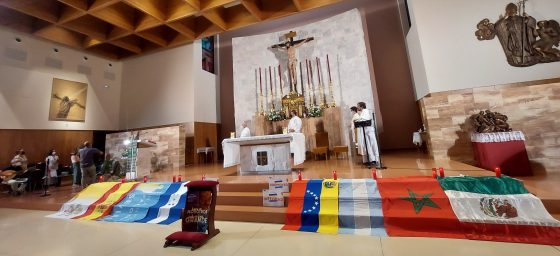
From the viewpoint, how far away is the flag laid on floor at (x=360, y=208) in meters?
2.70

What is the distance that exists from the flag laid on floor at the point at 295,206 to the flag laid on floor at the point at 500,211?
1844mm

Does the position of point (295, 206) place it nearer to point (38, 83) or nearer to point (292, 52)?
point (292, 52)

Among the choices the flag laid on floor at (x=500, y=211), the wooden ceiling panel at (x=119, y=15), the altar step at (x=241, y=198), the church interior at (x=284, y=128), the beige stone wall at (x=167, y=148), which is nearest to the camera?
the flag laid on floor at (x=500, y=211)

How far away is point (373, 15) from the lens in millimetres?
8766

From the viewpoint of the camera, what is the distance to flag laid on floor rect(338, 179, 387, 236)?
270 cm

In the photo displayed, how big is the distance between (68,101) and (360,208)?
1100 centimetres

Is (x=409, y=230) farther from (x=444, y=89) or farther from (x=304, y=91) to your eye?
(x=304, y=91)

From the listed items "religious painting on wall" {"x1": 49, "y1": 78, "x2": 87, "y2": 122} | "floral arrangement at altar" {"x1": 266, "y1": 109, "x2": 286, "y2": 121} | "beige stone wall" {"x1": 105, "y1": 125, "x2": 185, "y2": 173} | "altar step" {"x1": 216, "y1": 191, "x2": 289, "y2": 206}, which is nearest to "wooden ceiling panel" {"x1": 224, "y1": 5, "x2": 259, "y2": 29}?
"floral arrangement at altar" {"x1": 266, "y1": 109, "x2": 286, "y2": 121}

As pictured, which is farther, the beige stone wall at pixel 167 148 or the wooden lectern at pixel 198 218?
the beige stone wall at pixel 167 148

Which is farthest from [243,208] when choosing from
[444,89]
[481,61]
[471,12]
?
[471,12]

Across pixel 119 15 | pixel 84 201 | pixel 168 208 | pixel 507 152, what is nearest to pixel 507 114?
pixel 507 152

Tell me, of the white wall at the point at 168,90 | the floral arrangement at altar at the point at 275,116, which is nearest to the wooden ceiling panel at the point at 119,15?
the white wall at the point at 168,90

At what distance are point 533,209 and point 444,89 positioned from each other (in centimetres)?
372

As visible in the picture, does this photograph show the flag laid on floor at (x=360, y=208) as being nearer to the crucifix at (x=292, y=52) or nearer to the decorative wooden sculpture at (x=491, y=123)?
the decorative wooden sculpture at (x=491, y=123)
